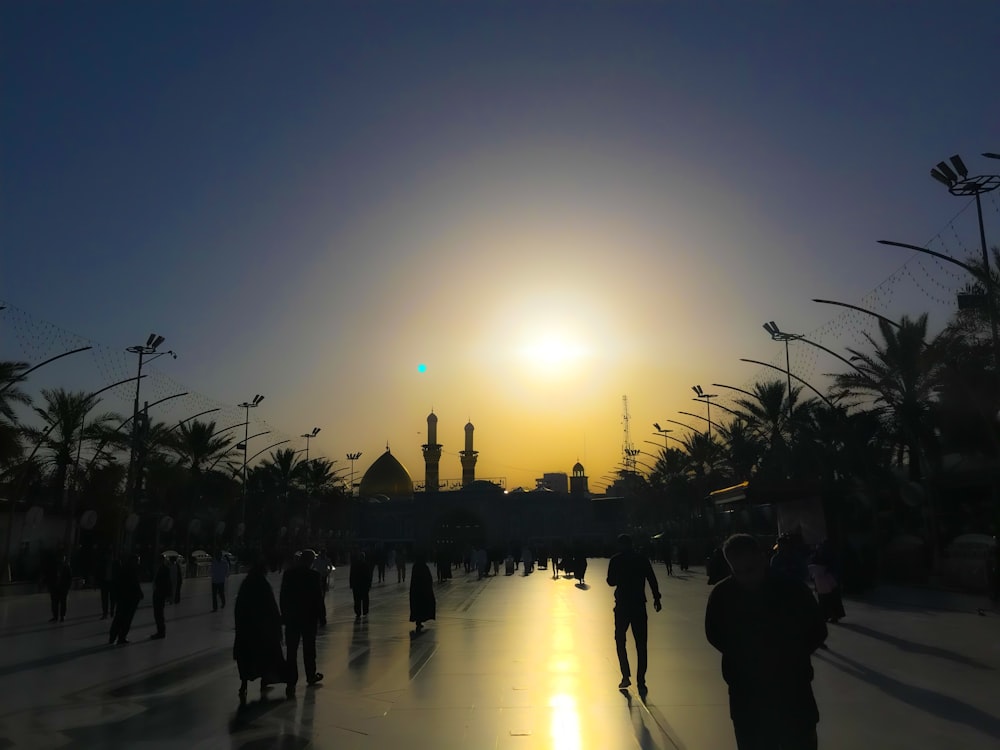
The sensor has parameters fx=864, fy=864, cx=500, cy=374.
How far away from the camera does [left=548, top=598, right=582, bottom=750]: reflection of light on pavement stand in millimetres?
6586

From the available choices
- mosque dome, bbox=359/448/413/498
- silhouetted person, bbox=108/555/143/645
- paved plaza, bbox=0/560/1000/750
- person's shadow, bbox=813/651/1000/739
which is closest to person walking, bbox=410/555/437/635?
paved plaza, bbox=0/560/1000/750

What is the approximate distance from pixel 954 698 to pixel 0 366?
2546 cm

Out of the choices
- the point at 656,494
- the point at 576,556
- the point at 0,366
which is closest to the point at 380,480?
the point at 656,494

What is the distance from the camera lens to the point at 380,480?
9650 cm

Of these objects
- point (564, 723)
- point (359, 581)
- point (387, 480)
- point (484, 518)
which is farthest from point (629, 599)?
point (387, 480)

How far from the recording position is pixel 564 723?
707 centimetres

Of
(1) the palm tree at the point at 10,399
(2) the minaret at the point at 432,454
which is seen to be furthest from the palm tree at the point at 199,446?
(2) the minaret at the point at 432,454

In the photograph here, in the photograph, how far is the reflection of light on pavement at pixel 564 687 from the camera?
21.6 feet

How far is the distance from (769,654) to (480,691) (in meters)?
5.03

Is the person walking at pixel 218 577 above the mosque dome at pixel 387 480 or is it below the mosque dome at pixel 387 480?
below

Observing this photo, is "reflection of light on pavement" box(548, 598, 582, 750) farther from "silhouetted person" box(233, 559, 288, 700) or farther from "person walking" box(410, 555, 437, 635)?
"silhouetted person" box(233, 559, 288, 700)

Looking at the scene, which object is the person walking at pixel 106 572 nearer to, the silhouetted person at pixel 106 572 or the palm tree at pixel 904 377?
the silhouetted person at pixel 106 572

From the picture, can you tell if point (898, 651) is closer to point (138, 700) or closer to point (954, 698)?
point (954, 698)

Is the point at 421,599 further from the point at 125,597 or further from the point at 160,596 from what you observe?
the point at 125,597
